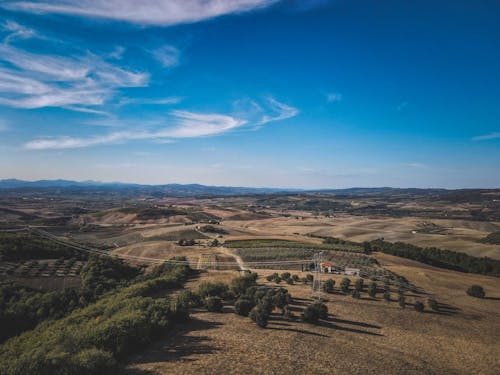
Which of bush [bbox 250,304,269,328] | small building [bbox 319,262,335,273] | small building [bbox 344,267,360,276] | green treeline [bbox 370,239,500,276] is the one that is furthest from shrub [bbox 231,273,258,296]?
green treeline [bbox 370,239,500,276]

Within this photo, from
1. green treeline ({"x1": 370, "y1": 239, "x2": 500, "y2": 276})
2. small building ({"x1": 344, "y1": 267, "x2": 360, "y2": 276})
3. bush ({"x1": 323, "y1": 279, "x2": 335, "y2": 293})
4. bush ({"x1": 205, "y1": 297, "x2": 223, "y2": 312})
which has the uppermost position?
bush ({"x1": 205, "y1": 297, "x2": 223, "y2": 312})

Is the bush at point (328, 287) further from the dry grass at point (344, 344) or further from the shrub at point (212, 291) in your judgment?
the shrub at point (212, 291)

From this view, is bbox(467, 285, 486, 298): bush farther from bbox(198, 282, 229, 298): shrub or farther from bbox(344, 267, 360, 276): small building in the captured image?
bbox(198, 282, 229, 298): shrub

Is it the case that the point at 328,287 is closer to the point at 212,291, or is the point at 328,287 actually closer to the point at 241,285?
the point at 241,285

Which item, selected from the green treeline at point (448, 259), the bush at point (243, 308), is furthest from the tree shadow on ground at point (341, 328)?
the green treeline at point (448, 259)

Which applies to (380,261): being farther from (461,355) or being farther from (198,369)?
(198,369)

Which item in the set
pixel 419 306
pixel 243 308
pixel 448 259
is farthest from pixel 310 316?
→ pixel 448 259
